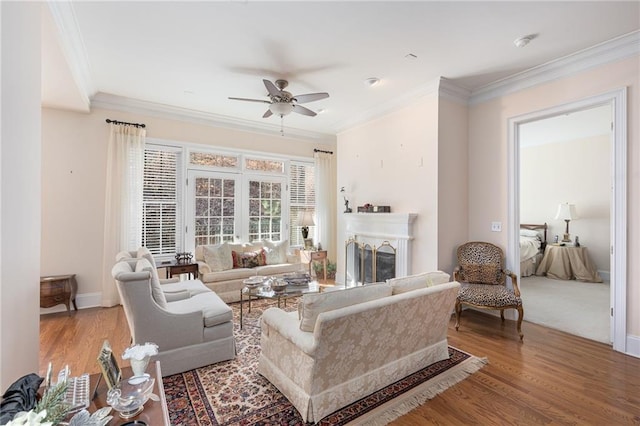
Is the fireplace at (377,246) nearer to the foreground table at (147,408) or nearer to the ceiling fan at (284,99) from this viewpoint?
the ceiling fan at (284,99)

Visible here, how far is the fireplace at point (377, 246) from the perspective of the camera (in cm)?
437

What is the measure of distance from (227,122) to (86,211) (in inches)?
106

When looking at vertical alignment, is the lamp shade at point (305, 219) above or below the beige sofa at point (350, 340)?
above

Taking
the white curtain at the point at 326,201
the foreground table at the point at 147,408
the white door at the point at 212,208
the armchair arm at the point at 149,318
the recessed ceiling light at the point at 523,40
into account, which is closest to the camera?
the foreground table at the point at 147,408

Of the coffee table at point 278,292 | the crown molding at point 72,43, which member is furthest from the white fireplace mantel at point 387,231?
the crown molding at point 72,43

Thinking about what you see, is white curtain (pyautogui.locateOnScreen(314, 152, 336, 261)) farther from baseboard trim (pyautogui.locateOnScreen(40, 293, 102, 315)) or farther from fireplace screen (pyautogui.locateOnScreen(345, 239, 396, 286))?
baseboard trim (pyautogui.locateOnScreen(40, 293, 102, 315))

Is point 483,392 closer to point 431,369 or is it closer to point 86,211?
point 431,369

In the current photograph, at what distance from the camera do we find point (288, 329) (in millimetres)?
2146

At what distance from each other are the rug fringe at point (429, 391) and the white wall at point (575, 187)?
5.58 metres

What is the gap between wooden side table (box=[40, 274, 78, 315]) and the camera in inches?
154

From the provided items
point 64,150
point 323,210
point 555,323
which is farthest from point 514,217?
point 64,150

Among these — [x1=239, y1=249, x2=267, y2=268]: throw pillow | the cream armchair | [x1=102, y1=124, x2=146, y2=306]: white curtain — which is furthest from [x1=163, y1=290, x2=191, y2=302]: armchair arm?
[x1=102, y1=124, x2=146, y2=306]: white curtain

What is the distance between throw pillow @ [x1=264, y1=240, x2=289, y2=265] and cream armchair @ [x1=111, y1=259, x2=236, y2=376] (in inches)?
93.0

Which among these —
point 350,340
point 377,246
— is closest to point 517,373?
point 350,340
